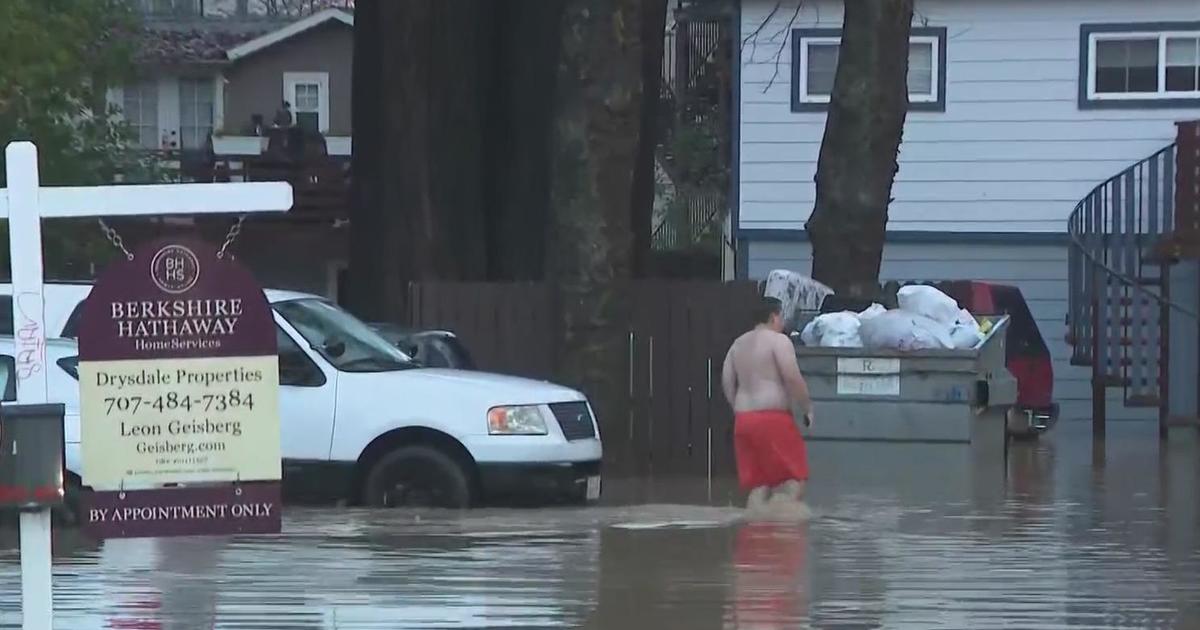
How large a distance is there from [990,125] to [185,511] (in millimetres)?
19214

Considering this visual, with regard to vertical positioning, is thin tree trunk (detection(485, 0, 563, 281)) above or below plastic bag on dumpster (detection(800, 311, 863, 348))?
above

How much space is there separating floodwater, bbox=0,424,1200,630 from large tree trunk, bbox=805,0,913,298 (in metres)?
3.37

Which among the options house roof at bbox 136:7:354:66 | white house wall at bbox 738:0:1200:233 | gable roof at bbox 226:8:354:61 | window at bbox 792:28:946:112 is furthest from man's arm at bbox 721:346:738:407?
gable roof at bbox 226:8:354:61

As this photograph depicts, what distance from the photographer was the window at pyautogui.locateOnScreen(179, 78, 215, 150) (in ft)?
125

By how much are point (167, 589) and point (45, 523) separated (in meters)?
2.82

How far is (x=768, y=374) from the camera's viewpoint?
44.6 ft

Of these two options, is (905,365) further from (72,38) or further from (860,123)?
(72,38)

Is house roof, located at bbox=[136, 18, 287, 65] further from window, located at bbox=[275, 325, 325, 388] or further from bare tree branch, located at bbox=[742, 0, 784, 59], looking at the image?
window, located at bbox=[275, 325, 325, 388]

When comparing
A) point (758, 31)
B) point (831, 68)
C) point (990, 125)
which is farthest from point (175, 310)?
point (990, 125)


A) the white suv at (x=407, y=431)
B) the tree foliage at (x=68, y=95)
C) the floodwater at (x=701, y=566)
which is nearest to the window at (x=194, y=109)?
the tree foliage at (x=68, y=95)

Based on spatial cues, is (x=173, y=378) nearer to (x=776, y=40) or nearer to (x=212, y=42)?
(x=776, y=40)

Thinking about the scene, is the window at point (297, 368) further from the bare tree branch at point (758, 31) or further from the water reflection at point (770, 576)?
the bare tree branch at point (758, 31)

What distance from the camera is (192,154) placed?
29281 millimetres

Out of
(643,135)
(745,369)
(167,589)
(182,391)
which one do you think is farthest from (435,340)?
(182,391)
